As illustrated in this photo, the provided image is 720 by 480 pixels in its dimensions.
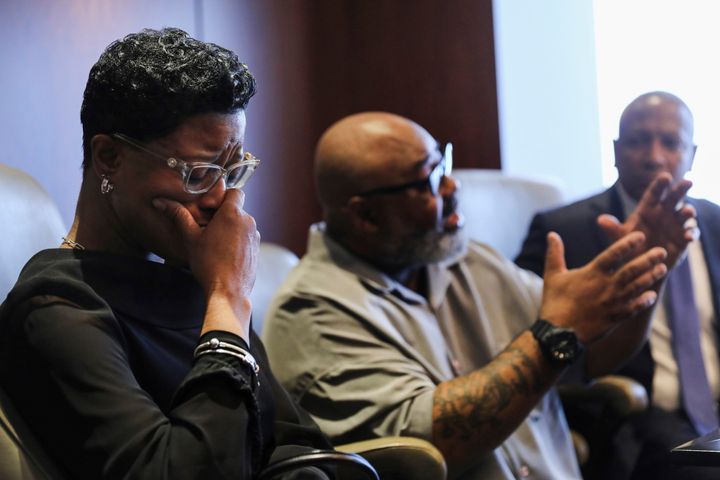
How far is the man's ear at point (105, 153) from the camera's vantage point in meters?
1.40

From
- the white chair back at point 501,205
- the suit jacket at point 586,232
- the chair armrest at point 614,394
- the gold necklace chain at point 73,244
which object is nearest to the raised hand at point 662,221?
the chair armrest at point 614,394

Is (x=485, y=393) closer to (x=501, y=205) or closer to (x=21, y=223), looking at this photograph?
(x=21, y=223)

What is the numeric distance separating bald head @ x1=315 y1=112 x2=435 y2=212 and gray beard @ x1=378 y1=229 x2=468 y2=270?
5.4 inches

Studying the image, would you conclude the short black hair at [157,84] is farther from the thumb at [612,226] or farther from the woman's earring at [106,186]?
the thumb at [612,226]

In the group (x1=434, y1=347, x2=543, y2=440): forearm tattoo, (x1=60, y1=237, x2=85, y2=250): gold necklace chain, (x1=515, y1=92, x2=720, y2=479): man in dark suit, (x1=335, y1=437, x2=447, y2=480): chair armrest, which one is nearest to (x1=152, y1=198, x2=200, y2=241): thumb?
(x1=60, y1=237, x2=85, y2=250): gold necklace chain

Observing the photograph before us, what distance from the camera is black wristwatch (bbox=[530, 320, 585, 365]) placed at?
1973mm

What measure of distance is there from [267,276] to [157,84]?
1.15 m

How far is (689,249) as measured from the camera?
9.39ft

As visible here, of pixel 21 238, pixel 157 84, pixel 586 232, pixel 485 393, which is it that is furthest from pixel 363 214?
pixel 157 84

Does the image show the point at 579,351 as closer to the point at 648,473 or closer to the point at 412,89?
the point at 648,473

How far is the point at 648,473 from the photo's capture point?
8.03ft

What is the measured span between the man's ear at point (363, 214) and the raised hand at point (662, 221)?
1.60ft

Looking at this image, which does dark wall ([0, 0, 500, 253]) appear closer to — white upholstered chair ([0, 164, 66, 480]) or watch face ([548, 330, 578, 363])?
white upholstered chair ([0, 164, 66, 480])

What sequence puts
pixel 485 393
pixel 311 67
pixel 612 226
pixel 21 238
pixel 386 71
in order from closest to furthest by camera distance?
pixel 21 238 < pixel 485 393 < pixel 612 226 < pixel 311 67 < pixel 386 71
